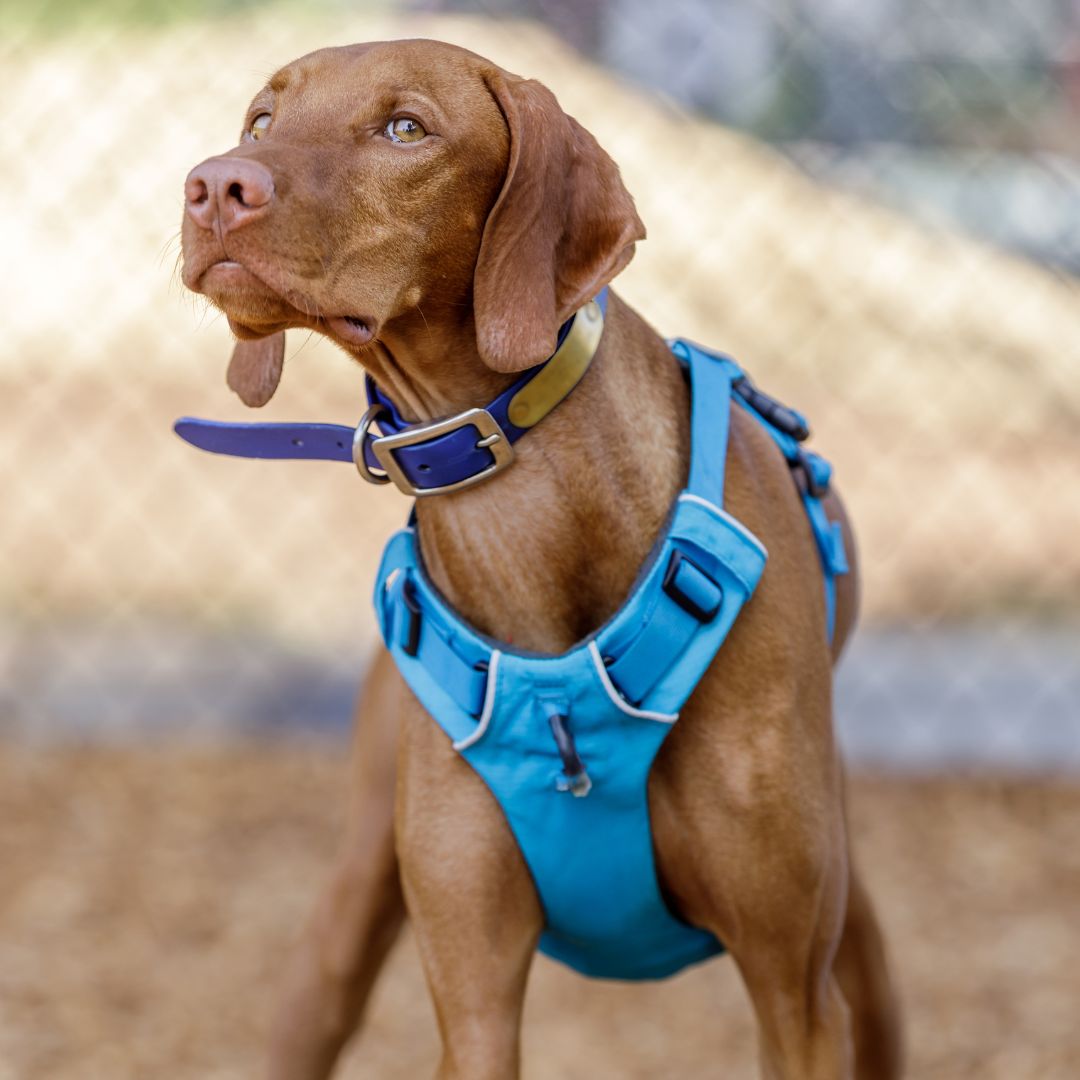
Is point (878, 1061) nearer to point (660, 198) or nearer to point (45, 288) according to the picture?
point (660, 198)

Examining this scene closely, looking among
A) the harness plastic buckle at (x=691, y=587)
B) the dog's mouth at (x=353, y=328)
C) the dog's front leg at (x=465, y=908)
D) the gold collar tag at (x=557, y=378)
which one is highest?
the dog's mouth at (x=353, y=328)

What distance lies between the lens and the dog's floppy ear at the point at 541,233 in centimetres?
205

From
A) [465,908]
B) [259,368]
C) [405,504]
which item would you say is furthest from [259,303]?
[405,504]

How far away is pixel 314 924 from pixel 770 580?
3.42 feet

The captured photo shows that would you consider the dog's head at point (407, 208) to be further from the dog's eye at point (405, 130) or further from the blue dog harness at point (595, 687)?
the blue dog harness at point (595, 687)

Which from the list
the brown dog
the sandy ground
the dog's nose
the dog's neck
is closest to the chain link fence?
the sandy ground

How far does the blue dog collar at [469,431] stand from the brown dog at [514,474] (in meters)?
0.03

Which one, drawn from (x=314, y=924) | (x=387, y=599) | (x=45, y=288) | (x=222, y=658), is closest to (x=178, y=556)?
(x=222, y=658)

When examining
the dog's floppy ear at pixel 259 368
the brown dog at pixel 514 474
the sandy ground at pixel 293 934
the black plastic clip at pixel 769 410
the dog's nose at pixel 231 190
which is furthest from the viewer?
the sandy ground at pixel 293 934

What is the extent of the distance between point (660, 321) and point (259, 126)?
20.4 ft

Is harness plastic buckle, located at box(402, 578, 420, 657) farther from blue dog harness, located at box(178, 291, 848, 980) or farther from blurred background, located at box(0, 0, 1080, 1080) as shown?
blurred background, located at box(0, 0, 1080, 1080)

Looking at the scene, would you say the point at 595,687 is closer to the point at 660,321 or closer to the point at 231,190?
the point at 231,190

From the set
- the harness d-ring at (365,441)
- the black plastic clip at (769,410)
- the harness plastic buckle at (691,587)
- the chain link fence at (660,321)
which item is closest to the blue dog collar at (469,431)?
the harness d-ring at (365,441)

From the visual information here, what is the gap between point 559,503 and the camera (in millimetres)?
2246
